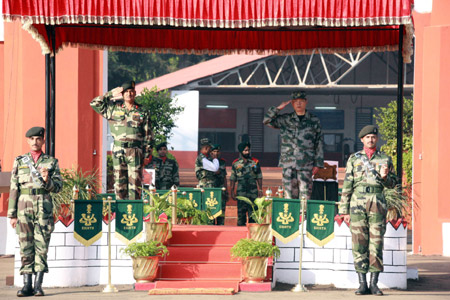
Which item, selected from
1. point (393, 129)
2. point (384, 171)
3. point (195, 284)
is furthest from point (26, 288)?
point (393, 129)

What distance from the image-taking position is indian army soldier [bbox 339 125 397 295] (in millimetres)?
10836

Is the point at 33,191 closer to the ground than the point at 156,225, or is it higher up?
higher up

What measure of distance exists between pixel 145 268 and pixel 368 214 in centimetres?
312

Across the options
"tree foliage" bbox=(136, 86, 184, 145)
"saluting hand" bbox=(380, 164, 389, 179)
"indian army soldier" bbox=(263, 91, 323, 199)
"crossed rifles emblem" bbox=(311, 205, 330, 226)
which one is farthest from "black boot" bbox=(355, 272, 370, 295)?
"tree foliage" bbox=(136, 86, 184, 145)

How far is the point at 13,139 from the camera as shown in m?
17.4

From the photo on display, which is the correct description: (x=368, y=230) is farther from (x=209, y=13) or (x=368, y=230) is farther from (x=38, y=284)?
(x=38, y=284)

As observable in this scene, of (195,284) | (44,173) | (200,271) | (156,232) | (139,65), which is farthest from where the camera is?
(139,65)

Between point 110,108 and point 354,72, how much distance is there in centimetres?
3028

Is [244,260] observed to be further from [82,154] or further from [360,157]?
[82,154]

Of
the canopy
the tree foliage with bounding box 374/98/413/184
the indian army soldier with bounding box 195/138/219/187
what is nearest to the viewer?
the canopy

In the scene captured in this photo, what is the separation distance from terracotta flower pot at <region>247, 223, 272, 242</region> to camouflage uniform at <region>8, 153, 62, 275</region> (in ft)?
9.09

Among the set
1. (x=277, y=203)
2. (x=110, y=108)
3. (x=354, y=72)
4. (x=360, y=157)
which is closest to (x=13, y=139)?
(x=110, y=108)

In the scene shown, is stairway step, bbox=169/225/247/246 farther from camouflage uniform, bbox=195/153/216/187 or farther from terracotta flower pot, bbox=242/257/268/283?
camouflage uniform, bbox=195/153/216/187

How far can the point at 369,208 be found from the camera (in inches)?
428
